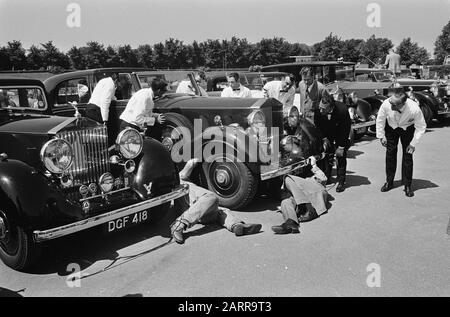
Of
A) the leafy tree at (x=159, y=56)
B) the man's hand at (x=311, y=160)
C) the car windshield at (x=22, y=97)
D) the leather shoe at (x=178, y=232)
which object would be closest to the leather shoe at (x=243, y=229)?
the leather shoe at (x=178, y=232)

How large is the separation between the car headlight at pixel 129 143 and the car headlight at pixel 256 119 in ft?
5.88

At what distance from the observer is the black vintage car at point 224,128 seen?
5328mm

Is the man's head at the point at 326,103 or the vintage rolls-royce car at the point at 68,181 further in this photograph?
the man's head at the point at 326,103

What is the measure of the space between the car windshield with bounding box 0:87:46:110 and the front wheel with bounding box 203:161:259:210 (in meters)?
2.48

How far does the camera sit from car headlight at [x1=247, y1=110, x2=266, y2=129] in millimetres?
5863

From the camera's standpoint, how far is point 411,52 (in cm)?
4912

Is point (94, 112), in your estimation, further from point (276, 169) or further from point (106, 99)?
point (276, 169)

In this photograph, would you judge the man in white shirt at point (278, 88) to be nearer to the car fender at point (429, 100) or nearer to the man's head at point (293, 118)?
the man's head at point (293, 118)

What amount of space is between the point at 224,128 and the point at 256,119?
56 cm

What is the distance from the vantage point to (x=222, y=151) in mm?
5438

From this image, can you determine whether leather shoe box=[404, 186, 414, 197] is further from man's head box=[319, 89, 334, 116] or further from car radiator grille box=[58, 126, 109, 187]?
car radiator grille box=[58, 126, 109, 187]

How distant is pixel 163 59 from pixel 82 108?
51473 millimetres
